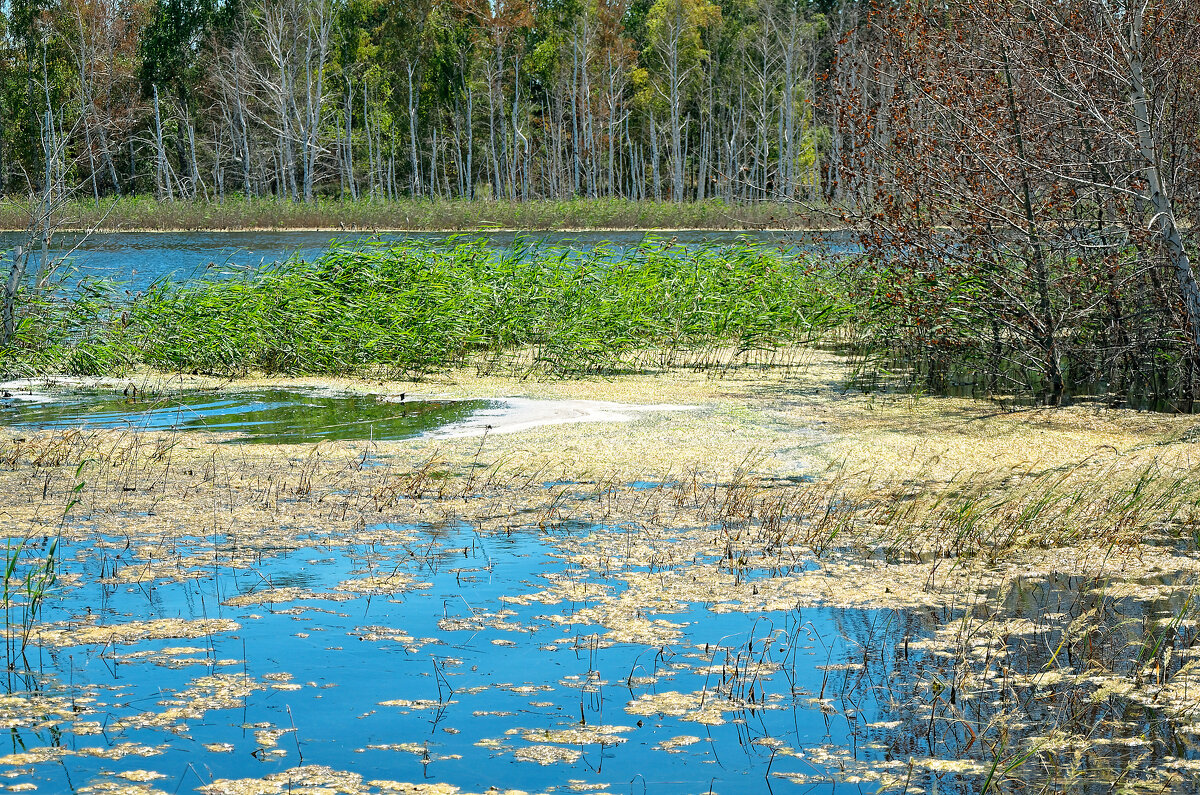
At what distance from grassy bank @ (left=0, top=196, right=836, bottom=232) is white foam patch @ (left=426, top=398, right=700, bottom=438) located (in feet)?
90.7

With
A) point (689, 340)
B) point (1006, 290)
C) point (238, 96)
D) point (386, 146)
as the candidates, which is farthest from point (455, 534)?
point (386, 146)

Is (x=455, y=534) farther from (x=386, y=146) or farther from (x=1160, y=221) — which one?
(x=386, y=146)

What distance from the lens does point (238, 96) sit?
41.8m

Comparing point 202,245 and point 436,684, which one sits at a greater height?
point 202,245

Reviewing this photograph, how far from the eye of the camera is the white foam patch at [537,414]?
804 cm

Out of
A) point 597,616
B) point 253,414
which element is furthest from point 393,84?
point 597,616

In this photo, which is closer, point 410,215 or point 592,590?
point 592,590

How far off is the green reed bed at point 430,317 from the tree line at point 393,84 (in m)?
28.6

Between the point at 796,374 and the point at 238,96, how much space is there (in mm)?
35890

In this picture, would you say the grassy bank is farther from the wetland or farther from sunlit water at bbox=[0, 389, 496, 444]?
the wetland

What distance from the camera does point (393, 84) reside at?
47.6 meters

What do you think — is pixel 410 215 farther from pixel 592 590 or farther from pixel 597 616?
pixel 597 616

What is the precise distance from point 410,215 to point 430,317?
27.9 meters

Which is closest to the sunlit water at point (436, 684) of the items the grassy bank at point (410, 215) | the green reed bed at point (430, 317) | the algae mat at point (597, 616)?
the algae mat at point (597, 616)
